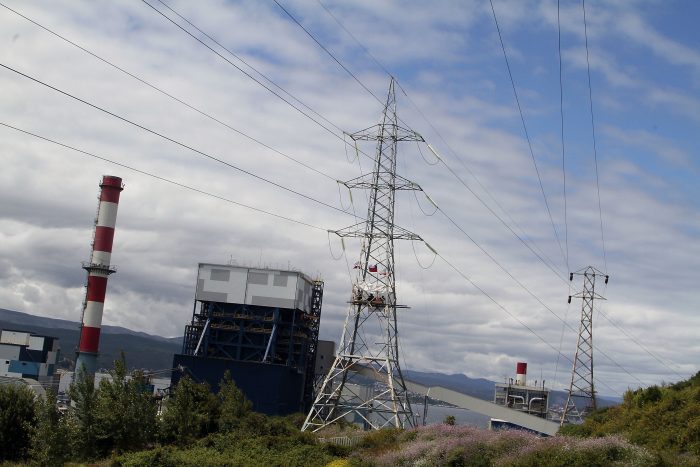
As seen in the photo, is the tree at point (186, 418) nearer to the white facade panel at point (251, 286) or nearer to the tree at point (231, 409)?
the tree at point (231, 409)

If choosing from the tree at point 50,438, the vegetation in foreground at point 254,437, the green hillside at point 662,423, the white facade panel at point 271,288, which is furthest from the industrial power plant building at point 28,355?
the green hillside at point 662,423

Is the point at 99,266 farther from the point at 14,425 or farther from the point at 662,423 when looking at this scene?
the point at 662,423

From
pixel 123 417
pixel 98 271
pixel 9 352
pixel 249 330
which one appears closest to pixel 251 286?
pixel 249 330

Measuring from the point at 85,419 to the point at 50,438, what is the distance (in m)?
2.57

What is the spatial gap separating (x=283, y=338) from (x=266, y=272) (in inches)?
293

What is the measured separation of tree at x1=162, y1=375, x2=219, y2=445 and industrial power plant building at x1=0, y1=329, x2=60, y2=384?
101 meters

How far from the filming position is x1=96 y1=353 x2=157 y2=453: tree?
135 ft

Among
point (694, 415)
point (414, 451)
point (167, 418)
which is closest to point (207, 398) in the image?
point (167, 418)

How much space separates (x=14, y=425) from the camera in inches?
1716

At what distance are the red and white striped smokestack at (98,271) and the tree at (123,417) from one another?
39095mm

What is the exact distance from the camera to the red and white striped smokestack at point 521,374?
104m

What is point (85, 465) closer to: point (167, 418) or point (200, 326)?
point (167, 418)

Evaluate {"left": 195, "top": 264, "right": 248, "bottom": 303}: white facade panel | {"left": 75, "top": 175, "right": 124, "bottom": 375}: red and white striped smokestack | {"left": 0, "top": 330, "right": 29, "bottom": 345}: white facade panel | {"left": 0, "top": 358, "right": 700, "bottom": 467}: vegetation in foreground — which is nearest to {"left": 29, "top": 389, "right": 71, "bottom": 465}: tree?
{"left": 0, "top": 358, "right": 700, "bottom": 467}: vegetation in foreground

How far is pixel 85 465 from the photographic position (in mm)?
37625
